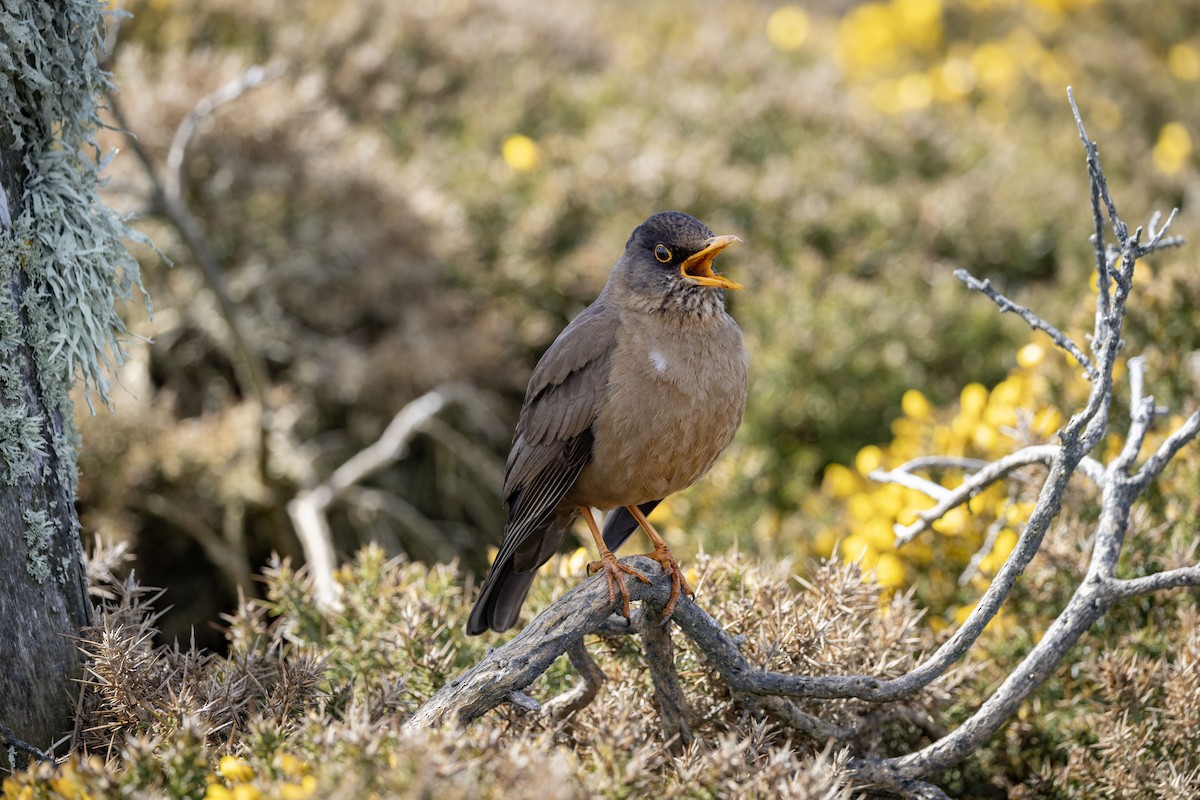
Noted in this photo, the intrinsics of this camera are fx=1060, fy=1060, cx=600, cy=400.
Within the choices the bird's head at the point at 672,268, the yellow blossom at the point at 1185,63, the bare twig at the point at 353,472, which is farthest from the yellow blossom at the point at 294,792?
the yellow blossom at the point at 1185,63

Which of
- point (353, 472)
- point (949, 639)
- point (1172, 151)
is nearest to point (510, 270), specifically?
point (353, 472)

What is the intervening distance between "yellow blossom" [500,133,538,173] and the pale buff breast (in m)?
3.58

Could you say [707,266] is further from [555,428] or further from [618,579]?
[618,579]

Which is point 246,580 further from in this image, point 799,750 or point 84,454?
point 799,750

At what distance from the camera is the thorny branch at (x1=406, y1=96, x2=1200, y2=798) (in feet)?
7.15

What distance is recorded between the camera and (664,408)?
2727 mm

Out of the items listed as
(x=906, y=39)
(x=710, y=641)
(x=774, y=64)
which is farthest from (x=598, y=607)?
(x=906, y=39)

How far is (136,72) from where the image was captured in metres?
5.41

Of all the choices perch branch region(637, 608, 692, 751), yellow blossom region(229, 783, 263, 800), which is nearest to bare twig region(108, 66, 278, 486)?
perch branch region(637, 608, 692, 751)

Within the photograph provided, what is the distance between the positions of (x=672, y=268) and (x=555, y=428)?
0.56 metres

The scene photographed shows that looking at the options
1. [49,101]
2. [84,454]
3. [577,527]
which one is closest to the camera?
[49,101]

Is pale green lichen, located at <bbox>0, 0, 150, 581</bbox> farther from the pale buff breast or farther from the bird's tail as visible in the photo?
the pale buff breast

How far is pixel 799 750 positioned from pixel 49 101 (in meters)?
2.28

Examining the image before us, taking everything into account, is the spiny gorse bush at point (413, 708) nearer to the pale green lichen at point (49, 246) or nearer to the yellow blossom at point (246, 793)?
the yellow blossom at point (246, 793)
